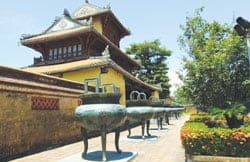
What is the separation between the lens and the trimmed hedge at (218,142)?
648 centimetres

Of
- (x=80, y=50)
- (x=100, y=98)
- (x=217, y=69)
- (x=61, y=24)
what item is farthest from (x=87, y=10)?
(x=100, y=98)

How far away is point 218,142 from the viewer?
6.68 metres

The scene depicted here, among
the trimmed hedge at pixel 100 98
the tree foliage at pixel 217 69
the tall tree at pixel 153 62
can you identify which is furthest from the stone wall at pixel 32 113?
the tall tree at pixel 153 62

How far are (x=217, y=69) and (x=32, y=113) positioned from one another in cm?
655

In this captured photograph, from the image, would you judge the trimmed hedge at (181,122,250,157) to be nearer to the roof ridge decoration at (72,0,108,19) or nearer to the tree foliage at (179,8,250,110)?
the tree foliage at (179,8,250,110)

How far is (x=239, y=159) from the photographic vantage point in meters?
6.42

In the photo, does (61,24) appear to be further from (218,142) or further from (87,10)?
(218,142)

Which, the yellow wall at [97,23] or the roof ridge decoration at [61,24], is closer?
the roof ridge decoration at [61,24]

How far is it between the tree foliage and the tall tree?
104 feet

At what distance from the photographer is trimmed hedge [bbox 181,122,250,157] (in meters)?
6.48

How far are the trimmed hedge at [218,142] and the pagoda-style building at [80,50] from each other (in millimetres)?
11587

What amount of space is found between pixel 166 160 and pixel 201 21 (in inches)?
280

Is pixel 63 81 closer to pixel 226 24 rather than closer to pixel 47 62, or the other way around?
pixel 226 24

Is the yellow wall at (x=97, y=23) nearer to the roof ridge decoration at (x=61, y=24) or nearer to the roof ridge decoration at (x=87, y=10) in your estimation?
the roof ridge decoration at (x=87, y=10)
